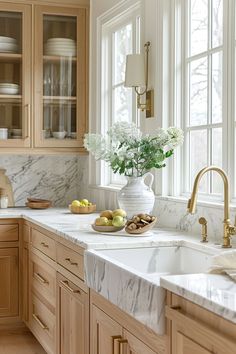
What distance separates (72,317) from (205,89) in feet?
4.46

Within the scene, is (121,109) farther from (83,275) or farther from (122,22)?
(83,275)

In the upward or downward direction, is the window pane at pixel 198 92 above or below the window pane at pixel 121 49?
below

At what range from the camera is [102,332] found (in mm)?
2512

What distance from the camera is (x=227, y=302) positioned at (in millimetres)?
1549

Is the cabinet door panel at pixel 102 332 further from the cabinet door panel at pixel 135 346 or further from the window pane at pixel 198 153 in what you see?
the window pane at pixel 198 153

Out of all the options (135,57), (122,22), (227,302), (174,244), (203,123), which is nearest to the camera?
(227,302)

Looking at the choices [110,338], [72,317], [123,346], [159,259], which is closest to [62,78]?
[72,317]

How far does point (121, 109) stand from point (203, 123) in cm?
130

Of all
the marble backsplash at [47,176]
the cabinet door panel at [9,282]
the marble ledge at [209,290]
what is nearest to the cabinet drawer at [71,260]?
the marble ledge at [209,290]

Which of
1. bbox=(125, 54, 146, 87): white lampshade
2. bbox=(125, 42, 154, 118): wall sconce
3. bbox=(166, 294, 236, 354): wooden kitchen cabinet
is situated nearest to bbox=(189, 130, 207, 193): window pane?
bbox=(125, 42, 154, 118): wall sconce

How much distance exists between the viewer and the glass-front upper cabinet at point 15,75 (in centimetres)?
474

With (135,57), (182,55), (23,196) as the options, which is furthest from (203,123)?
(23,196)

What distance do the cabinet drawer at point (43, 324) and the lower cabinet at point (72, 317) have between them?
20 centimetres

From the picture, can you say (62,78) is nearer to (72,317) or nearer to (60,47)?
(60,47)
